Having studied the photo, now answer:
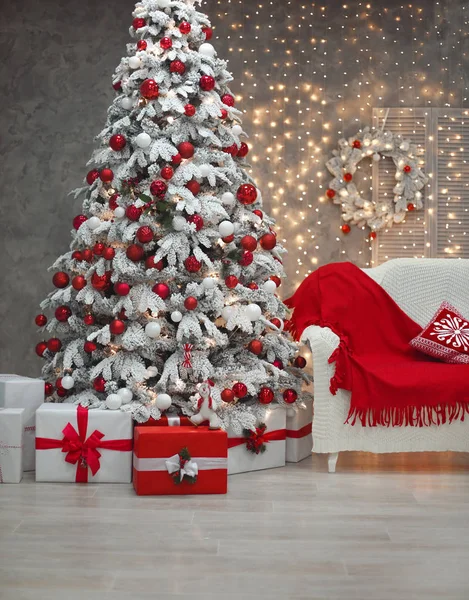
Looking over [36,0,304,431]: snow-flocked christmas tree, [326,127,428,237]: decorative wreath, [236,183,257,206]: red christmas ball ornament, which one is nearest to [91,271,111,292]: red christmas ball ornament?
[36,0,304,431]: snow-flocked christmas tree

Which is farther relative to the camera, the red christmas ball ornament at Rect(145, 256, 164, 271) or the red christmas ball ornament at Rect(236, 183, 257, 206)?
the red christmas ball ornament at Rect(236, 183, 257, 206)

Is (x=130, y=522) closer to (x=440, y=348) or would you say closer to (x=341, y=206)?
(x=440, y=348)


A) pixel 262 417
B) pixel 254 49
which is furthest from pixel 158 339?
pixel 254 49

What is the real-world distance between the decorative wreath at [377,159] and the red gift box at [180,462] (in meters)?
2.25

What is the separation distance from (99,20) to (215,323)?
2.36 m

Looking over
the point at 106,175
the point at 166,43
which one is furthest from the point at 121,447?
the point at 166,43

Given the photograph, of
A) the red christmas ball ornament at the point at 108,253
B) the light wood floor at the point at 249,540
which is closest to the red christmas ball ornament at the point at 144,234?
the red christmas ball ornament at the point at 108,253

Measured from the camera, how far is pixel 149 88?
12.3 ft

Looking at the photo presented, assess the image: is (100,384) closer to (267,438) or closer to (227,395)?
(227,395)

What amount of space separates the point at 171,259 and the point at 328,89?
2101mm

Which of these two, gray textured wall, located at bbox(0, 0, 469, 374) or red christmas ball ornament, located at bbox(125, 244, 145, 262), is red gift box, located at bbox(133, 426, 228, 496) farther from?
gray textured wall, located at bbox(0, 0, 469, 374)

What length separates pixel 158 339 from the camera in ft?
12.4

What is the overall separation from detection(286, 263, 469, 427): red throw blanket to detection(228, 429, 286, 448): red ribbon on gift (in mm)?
363

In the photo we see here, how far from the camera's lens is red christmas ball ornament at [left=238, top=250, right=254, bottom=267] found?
3861 millimetres
